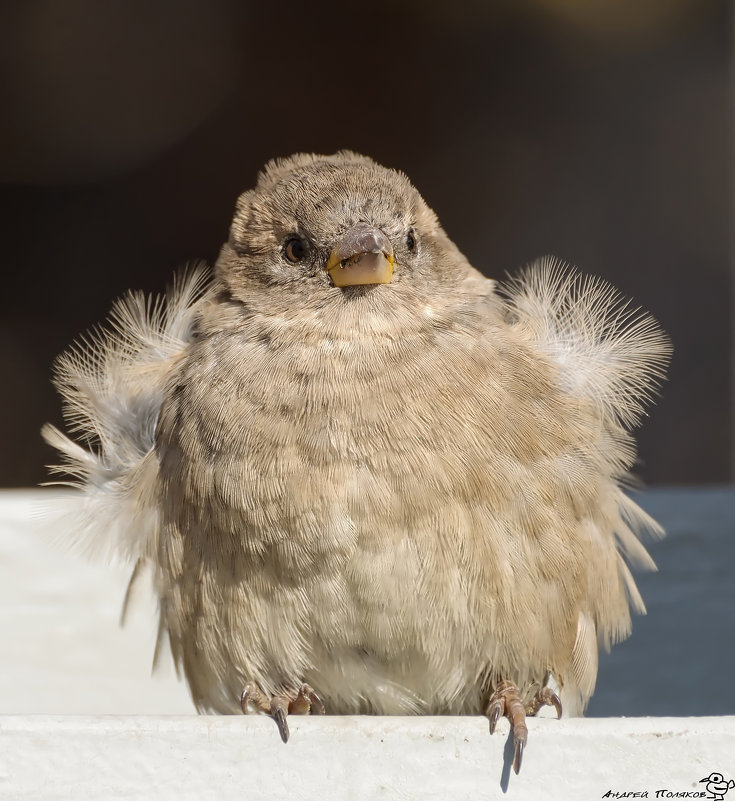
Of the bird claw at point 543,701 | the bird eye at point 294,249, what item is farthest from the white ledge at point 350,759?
the bird eye at point 294,249

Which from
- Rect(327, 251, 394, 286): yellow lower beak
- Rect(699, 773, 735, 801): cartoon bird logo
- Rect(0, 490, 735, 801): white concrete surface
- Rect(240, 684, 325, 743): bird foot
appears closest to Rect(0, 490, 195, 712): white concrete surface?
Rect(240, 684, 325, 743): bird foot

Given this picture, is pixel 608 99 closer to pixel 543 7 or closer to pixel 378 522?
pixel 543 7

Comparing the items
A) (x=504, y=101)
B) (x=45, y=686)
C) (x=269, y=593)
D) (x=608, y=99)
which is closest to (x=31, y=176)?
(x=504, y=101)

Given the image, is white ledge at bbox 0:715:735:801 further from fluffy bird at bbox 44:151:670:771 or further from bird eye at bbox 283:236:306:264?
bird eye at bbox 283:236:306:264

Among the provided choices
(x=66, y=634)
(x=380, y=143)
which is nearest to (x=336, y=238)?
(x=66, y=634)

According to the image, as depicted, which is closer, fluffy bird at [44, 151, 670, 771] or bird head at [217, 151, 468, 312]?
fluffy bird at [44, 151, 670, 771]
